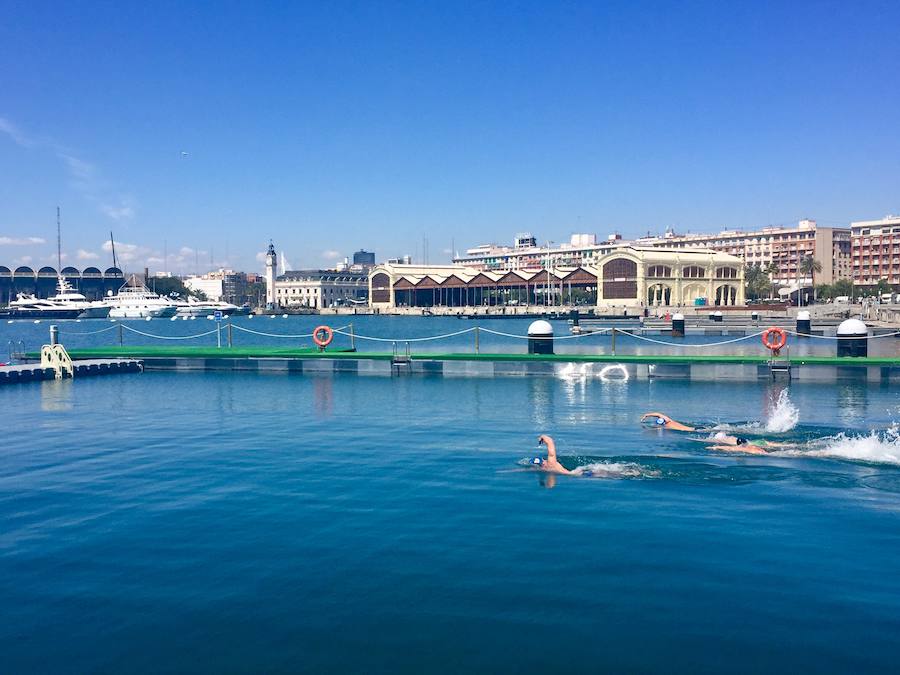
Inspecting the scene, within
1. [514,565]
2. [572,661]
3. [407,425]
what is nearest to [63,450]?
[407,425]

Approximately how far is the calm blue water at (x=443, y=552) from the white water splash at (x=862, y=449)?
7 centimetres

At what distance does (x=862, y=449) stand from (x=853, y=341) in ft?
57.9

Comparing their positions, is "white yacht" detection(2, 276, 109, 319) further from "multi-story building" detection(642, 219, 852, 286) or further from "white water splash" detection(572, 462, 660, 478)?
"white water splash" detection(572, 462, 660, 478)

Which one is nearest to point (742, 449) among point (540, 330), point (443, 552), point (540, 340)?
point (443, 552)

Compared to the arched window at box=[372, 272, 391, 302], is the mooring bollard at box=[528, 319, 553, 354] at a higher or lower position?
lower

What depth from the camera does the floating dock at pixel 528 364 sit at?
2970 cm

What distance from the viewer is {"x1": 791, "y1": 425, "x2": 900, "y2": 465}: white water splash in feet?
51.4

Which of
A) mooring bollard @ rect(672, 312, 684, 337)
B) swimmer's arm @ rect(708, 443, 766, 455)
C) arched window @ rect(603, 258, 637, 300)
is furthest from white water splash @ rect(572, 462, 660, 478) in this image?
arched window @ rect(603, 258, 637, 300)

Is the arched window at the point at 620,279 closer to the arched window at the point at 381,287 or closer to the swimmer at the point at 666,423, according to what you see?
the arched window at the point at 381,287

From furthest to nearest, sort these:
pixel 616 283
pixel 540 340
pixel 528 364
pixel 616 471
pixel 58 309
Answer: pixel 58 309 → pixel 616 283 → pixel 540 340 → pixel 528 364 → pixel 616 471

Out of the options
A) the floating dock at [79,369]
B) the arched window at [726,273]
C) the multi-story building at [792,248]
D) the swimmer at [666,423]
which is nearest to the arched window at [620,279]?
the arched window at [726,273]

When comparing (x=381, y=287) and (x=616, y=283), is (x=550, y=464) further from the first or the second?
(x=381, y=287)

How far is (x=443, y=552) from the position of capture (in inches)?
Answer: 408

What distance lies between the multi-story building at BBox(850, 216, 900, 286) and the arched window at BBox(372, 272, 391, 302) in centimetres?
10551
